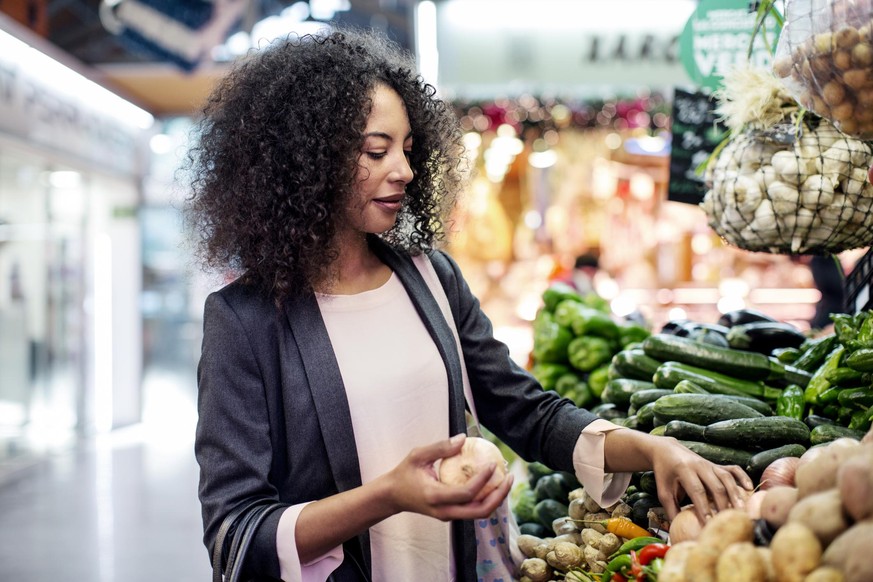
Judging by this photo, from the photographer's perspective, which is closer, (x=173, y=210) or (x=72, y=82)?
(x=72, y=82)

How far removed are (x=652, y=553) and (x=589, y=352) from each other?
1601 mm

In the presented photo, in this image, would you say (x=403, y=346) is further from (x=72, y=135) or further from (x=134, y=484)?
(x=72, y=135)

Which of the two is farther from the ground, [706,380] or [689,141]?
[689,141]

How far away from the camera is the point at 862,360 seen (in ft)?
6.09

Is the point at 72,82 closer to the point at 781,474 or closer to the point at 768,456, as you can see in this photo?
the point at 768,456

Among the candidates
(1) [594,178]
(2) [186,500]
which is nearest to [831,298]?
(1) [594,178]

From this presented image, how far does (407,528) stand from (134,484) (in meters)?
6.36

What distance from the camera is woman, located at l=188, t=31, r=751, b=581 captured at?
1586mm

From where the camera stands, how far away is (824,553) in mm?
1013

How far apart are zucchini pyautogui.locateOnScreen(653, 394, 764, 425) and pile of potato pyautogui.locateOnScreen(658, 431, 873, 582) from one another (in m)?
0.81

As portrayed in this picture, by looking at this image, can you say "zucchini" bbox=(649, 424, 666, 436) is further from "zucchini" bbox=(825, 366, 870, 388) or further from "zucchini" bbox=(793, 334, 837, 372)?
"zucchini" bbox=(793, 334, 837, 372)

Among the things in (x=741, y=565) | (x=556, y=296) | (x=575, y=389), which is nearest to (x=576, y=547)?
(x=741, y=565)

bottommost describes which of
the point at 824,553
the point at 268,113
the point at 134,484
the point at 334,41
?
the point at 134,484

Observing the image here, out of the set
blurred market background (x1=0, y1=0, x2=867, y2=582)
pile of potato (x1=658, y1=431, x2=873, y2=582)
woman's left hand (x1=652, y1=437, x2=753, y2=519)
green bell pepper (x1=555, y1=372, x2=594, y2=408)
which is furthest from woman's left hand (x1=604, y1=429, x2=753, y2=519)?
blurred market background (x1=0, y1=0, x2=867, y2=582)
